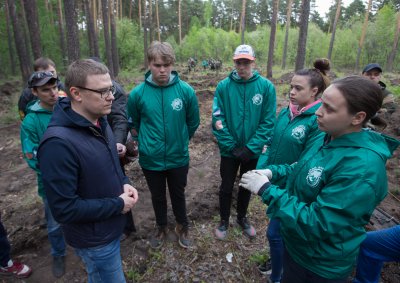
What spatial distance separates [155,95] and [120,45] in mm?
23441

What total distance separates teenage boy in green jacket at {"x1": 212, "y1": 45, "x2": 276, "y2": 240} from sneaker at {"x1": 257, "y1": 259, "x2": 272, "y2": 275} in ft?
3.61

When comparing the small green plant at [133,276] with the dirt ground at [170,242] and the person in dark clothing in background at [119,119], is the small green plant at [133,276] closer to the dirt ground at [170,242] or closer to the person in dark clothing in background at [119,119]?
the dirt ground at [170,242]

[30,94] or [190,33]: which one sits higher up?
Answer: [190,33]

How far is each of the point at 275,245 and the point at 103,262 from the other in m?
1.55

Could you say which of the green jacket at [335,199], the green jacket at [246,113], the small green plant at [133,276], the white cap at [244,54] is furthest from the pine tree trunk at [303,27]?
the small green plant at [133,276]

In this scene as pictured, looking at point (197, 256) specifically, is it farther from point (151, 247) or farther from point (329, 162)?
point (329, 162)

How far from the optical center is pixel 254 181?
1.72m

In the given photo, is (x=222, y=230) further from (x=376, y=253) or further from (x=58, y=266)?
(x=58, y=266)

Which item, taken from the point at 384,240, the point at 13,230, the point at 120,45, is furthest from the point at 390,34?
the point at 13,230

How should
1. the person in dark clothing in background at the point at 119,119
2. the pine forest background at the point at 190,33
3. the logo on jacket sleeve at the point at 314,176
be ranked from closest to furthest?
1. the logo on jacket sleeve at the point at 314,176
2. the person in dark clothing in background at the point at 119,119
3. the pine forest background at the point at 190,33

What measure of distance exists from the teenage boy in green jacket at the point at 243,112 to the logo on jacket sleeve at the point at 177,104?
1.64 feet

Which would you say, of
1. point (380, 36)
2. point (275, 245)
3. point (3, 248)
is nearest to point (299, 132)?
point (275, 245)

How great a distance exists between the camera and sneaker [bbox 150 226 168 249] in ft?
10.9

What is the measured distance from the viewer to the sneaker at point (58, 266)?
2915 millimetres
